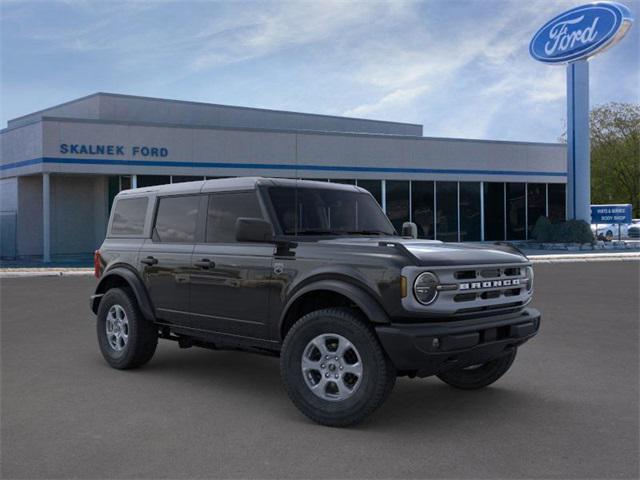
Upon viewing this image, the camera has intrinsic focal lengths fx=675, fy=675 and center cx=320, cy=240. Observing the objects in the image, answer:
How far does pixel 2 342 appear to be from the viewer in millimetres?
9086

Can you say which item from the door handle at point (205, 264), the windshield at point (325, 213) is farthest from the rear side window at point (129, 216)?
the windshield at point (325, 213)

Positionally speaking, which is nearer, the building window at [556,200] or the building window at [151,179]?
the building window at [151,179]

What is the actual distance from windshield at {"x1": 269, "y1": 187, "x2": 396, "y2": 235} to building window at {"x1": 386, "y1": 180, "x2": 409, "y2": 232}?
24870mm

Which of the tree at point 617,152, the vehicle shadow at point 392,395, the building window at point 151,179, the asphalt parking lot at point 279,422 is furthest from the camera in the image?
the tree at point 617,152

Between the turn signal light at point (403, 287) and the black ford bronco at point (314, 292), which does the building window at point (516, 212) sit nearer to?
the black ford bronco at point (314, 292)

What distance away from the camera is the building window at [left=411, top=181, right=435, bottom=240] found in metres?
32.5

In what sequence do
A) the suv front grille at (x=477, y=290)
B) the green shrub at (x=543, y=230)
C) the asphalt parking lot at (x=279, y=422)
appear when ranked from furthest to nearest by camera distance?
the green shrub at (x=543, y=230) → the suv front grille at (x=477, y=290) → the asphalt parking lot at (x=279, y=422)

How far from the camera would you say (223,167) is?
2831 cm

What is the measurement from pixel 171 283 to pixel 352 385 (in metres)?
2.47

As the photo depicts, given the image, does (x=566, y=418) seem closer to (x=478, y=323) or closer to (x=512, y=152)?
(x=478, y=323)

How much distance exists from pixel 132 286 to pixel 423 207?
26520 mm

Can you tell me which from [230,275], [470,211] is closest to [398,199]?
[470,211]

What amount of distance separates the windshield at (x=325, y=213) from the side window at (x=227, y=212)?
0.23 metres

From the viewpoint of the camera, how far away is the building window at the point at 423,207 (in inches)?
1280
